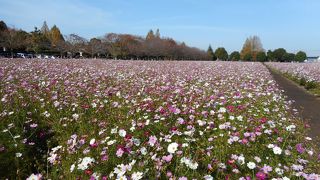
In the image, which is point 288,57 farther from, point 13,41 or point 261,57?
point 13,41

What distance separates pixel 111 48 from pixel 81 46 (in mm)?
6371

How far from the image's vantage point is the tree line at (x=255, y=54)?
96500 millimetres

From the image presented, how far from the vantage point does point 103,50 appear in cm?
6588

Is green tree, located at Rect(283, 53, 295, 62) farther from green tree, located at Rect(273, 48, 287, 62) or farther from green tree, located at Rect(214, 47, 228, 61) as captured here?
green tree, located at Rect(214, 47, 228, 61)

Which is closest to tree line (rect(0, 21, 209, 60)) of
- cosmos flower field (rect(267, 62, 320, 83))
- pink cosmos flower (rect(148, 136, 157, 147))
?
cosmos flower field (rect(267, 62, 320, 83))

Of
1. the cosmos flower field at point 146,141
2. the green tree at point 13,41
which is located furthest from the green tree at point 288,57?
the cosmos flower field at point 146,141

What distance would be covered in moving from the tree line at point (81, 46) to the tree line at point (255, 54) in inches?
406

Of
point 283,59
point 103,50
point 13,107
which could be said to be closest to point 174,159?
point 13,107

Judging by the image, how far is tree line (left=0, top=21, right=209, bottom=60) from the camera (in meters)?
48.9

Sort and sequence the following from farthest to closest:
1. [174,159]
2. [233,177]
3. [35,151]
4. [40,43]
Result: 1. [40,43]
2. [35,151]
3. [174,159]
4. [233,177]

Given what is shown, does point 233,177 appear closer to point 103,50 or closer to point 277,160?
point 277,160

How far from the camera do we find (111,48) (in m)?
67.1

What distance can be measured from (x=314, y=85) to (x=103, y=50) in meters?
54.7

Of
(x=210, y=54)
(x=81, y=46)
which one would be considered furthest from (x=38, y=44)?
(x=210, y=54)
